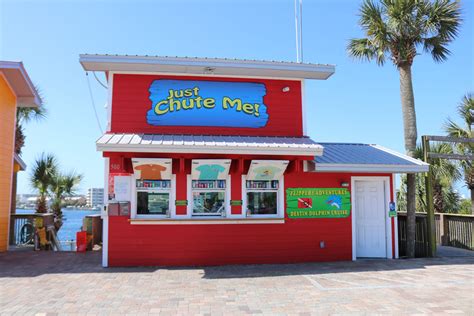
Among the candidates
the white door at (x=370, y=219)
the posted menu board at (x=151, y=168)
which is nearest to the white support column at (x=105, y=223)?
the posted menu board at (x=151, y=168)

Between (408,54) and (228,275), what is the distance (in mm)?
8717

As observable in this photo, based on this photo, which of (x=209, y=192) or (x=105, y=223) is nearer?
(x=105, y=223)

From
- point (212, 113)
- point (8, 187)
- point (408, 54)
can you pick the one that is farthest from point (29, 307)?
point (408, 54)

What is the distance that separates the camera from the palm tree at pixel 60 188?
55.9 feet

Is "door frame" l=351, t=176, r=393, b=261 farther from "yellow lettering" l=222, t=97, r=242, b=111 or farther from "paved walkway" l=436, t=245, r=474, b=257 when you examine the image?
"yellow lettering" l=222, t=97, r=242, b=111

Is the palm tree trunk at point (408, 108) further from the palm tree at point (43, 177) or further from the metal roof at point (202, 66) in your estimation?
the palm tree at point (43, 177)

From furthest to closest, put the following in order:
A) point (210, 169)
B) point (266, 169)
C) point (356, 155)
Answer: point (356, 155)
point (266, 169)
point (210, 169)

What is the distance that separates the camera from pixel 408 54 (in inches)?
463

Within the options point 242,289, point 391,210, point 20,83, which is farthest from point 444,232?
point 20,83

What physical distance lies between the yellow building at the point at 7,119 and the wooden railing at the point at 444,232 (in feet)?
40.0

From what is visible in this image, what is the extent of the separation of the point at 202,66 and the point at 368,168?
195 inches

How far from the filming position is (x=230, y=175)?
9680 mm

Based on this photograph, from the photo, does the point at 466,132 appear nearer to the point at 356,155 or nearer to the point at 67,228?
the point at 356,155

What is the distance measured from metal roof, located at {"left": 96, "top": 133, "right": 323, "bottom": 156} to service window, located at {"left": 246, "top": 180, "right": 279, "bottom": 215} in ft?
3.92
